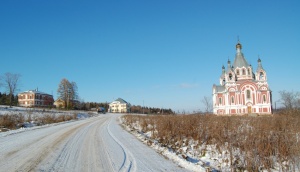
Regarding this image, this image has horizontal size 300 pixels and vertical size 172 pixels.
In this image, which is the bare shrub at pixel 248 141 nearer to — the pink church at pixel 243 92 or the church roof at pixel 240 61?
the pink church at pixel 243 92

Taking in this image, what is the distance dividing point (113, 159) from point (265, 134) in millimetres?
5044

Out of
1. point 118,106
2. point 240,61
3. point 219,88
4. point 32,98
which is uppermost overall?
point 240,61

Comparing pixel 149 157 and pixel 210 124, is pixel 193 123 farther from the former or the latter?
pixel 149 157

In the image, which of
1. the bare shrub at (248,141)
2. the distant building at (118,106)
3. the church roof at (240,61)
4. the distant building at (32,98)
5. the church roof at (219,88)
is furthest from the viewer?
the distant building at (118,106)

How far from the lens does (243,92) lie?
6438 cm

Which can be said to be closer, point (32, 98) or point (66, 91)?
point (66, 91)

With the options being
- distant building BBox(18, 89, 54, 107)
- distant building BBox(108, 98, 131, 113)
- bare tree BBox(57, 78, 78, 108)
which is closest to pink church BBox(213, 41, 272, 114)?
bare tree BBox(57, 78, 78, 108)

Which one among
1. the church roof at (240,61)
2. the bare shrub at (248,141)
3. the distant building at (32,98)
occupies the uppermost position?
the church roof at (240,61)

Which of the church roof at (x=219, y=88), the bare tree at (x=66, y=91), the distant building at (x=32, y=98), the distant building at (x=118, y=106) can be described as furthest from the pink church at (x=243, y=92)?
the distant building at (x=118, y=106)

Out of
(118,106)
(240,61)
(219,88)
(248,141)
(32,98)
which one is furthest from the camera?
(118,106)

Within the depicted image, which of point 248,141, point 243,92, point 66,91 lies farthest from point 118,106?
point 248,141

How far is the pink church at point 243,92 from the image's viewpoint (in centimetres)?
6338

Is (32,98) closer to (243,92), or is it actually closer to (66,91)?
(66,91)

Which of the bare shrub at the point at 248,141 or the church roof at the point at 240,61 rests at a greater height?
the church roof at the point at 240,61
